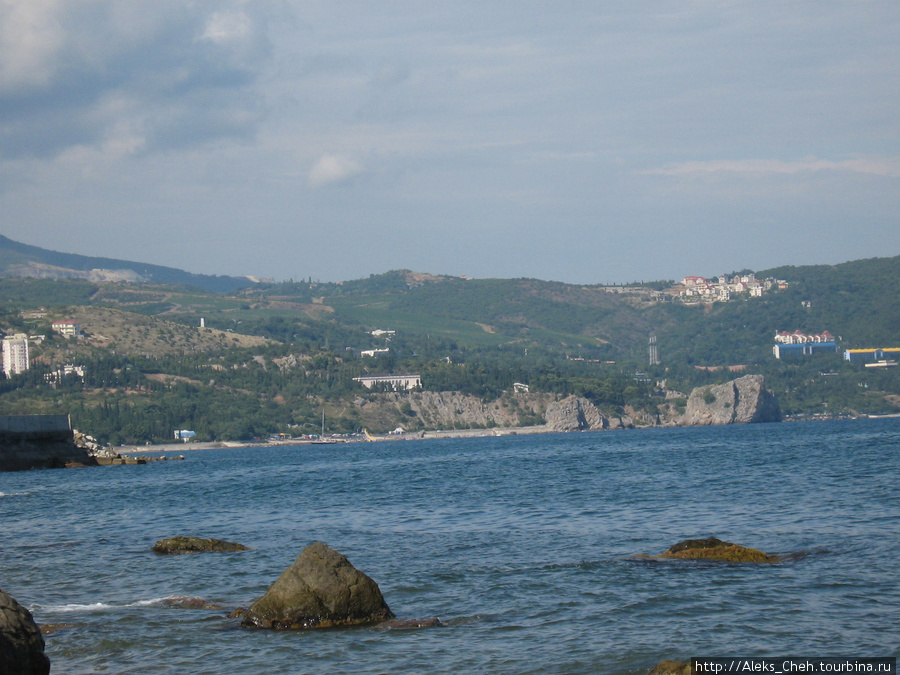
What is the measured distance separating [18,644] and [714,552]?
634 inches

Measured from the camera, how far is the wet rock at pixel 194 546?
89.2ft

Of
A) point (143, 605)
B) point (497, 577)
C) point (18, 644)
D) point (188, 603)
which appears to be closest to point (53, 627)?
point (143, 605)

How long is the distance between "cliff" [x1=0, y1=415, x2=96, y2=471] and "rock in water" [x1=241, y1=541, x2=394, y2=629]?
8171 cm

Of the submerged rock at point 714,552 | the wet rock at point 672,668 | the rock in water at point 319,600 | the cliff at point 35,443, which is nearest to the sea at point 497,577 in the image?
the rock in water at point 319,600

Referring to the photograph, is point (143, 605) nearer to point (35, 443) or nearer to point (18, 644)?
point (18, 644)

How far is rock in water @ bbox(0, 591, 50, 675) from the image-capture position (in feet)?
38.5

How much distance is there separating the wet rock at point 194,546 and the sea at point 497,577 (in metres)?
0.61

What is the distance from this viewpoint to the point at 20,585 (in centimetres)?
2350

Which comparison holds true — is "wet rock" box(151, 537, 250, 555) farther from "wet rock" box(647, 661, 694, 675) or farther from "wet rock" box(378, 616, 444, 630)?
"wet rock" box(647, 661, 694, 675)

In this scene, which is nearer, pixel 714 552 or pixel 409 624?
pixel 409 624

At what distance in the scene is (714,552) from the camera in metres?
22.8

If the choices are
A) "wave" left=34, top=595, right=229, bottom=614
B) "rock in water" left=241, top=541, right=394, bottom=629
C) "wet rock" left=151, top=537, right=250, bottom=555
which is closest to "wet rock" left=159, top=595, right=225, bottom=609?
"wave" left=34, top=595, right=229, bottom=614

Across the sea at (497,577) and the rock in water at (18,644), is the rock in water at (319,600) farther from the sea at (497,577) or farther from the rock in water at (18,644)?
the rock in water at (18,644)

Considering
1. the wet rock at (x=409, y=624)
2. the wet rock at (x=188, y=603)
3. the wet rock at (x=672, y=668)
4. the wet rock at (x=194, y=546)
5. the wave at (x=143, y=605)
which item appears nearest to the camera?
the wet rock at (x=672, y=668)
